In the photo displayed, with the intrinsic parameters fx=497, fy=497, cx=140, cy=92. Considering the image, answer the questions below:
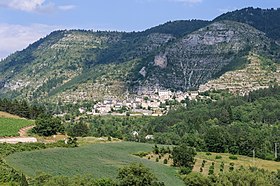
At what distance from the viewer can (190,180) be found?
61.8 meters

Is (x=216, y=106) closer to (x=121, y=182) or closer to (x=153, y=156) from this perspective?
(x=153, y=156)

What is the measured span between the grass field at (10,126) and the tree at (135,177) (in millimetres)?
38527

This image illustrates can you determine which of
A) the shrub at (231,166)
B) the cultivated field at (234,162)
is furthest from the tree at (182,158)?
the shrub at (231,166)

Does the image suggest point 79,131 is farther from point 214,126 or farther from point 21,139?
point 214,126

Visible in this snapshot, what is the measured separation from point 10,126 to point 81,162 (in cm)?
A: 3214

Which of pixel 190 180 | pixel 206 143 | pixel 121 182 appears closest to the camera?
pixel 121 182

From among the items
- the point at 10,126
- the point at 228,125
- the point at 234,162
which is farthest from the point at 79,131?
the point at 228,125

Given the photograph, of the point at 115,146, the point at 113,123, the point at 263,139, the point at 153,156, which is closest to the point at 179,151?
the point at 153,156

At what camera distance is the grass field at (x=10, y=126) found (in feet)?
294

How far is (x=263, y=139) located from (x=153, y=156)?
32208 mm

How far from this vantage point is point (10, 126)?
316ft

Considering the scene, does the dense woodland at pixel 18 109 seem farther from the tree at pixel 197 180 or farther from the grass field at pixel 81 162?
the tree at pixel 197 180

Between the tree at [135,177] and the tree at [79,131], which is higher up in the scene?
the tree at [135,177]

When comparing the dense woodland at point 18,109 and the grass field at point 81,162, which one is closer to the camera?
the grass field at point 81,162
